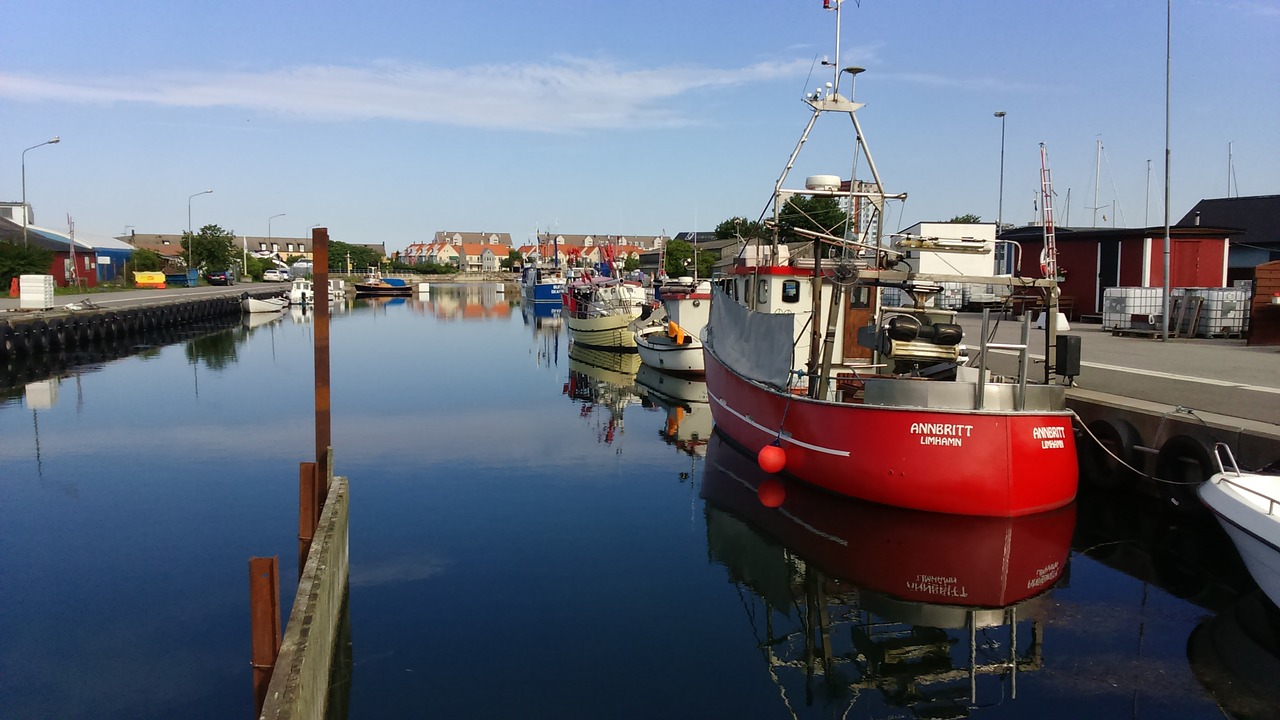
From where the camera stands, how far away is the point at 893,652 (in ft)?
28.0

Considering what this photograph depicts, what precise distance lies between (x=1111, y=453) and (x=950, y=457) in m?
2.62

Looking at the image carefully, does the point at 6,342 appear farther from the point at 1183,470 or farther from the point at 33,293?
the point at 1183,470

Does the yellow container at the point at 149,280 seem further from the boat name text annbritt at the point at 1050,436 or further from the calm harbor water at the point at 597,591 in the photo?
the boat name text annbritt at the point at 1050,436

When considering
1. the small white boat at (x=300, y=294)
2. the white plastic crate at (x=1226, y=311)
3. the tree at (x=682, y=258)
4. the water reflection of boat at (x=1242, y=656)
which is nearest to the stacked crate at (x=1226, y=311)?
the white plastic crate at (x=1226, y=311)

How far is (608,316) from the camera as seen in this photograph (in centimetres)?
3919

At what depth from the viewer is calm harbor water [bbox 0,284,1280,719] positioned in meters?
7.52

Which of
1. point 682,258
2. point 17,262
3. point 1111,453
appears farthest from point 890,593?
point 682,258

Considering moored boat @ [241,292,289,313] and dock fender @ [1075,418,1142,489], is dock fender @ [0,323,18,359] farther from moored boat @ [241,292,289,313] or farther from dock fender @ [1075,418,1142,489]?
dock fender @ [1075,418,1142,489]

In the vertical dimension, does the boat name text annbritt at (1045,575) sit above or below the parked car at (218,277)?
below

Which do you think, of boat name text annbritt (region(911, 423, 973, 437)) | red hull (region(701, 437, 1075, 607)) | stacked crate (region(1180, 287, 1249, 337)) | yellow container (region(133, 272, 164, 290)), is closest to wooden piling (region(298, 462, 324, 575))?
red hull (region(701, 437, 1075, 607))

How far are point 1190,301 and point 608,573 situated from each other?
67.9 ft

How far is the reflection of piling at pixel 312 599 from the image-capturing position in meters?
5.43

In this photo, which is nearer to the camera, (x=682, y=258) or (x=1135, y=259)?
(x=1135, y=259)

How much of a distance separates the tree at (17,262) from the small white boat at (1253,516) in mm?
54854
